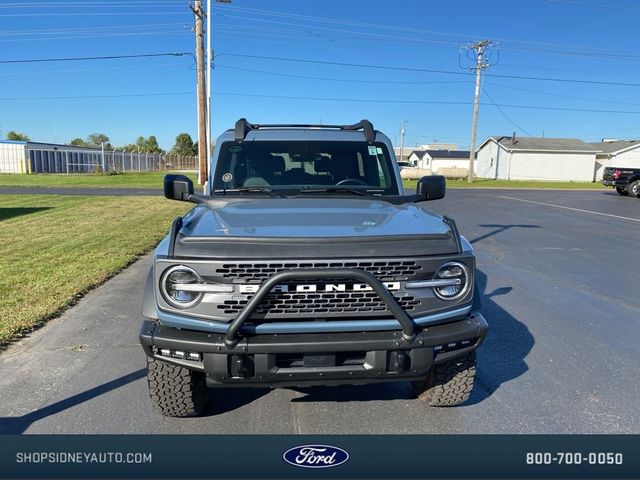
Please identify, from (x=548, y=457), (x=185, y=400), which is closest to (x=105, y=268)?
(x=185, y=400)

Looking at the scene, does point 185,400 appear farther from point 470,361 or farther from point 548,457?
point 548,457

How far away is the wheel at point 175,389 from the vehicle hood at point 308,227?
78 centimetres

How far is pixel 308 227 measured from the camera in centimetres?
281

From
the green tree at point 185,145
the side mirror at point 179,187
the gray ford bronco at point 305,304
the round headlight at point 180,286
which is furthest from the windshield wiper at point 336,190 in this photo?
the green tree at point 185,145

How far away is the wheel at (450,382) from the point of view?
3086 millimetres

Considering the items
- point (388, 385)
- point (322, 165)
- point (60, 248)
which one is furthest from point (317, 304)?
point (60, 248)

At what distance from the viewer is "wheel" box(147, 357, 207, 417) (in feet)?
9.48

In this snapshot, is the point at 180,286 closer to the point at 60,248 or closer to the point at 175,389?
the point at 175,389

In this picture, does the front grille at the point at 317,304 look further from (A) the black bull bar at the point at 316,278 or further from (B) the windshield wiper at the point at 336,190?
(B) the windshield wiper at the point at 336,190

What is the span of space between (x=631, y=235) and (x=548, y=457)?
11.4 metres

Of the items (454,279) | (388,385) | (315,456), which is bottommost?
(388,385)

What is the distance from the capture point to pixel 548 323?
511cm

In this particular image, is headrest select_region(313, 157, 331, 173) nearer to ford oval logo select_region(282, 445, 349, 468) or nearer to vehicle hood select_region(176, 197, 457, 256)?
vehicle hood select_region(176, 197, 457, 256)

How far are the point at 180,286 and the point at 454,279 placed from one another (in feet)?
4.94
